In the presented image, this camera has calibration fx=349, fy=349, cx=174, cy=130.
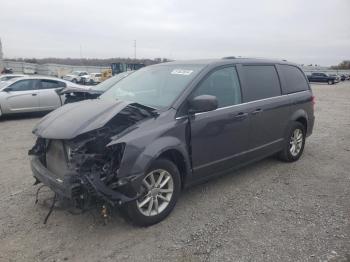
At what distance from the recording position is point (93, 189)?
327 centimetres

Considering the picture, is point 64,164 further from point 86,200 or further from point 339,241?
point 339,241

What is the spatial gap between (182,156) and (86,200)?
3.96ft

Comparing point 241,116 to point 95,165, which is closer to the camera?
point 95,165

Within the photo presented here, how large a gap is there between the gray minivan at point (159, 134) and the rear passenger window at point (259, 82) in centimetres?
2

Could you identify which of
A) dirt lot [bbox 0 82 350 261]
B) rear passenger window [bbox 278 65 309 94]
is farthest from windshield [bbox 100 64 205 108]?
rear passenger window [bbox 278 65 309 94]

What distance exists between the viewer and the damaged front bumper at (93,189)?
10.8 feet

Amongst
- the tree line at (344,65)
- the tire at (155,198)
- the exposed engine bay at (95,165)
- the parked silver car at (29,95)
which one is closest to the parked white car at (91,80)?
the parked silver car at (29,95)

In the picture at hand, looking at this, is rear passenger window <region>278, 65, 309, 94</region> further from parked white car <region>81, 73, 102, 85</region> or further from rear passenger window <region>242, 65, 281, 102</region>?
parked white car <region>81, 73, 102, 85</region>

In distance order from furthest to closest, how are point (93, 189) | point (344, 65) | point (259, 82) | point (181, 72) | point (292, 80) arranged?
point (344, 65) < point (292, 80) < point (259, 82) < point (181, 72) < point (93, 189)

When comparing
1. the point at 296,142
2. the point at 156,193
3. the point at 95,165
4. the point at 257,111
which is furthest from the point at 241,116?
the point at 95,165

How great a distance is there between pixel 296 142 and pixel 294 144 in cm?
7

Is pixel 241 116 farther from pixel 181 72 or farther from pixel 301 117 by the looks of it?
pixel 301 117

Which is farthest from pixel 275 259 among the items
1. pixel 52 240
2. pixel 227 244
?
pixel 52 240

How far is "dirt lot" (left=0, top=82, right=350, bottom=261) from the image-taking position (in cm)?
330
